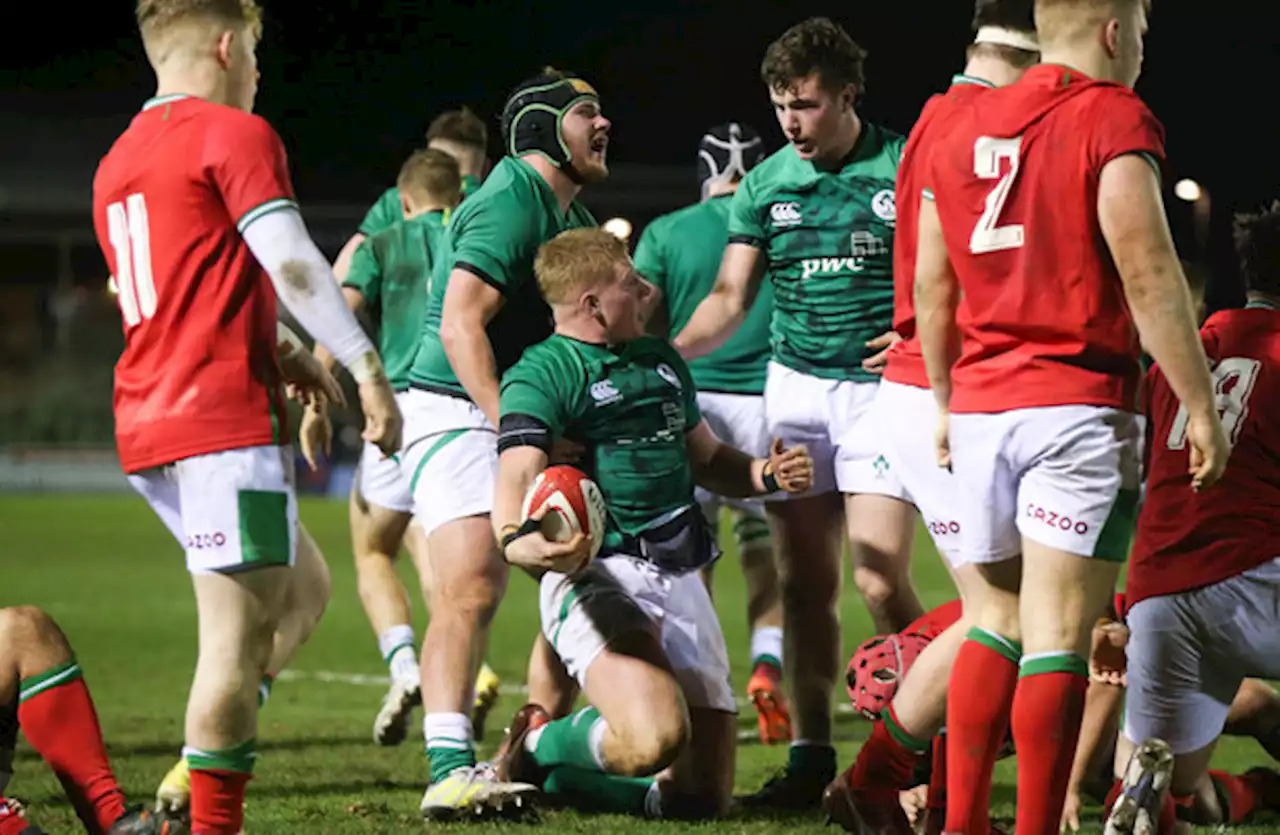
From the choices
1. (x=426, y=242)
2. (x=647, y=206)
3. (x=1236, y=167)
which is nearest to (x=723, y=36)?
(x=647, y=206)

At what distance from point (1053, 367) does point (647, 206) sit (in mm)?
28804

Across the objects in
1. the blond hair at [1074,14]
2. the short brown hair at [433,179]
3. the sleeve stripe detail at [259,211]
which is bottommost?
the sleeve stripe detail at [259,211]

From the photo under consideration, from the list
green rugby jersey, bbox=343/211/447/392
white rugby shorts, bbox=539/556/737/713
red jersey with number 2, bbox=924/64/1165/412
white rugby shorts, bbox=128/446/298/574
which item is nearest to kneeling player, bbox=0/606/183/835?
white rugby shorts, bbox=128/446/298/574

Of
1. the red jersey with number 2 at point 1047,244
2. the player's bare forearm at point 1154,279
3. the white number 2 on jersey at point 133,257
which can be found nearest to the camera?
the player's bare forearm at point 1154,279

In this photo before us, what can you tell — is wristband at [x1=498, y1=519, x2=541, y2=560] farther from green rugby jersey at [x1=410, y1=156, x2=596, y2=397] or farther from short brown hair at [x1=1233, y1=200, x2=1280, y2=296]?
short brown hair at [x1=1233, y1=200, x2=1280, y2=296]

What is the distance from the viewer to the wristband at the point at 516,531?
4.96 meters

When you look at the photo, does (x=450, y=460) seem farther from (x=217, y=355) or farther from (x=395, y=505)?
(x=395, y=505)

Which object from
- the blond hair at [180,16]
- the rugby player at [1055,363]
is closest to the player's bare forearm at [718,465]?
the rugby player at [1055,363]

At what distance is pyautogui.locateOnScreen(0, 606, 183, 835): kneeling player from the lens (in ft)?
15.1

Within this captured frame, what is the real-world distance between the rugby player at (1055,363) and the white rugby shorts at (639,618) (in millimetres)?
1317

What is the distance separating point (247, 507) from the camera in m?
4.37

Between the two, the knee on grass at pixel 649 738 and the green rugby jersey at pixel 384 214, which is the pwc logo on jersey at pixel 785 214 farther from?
the green rugby jersey at pixel 384 214

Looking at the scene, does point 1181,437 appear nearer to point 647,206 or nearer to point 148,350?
point 148,350

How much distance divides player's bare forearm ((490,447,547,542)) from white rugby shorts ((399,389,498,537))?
59 cm
